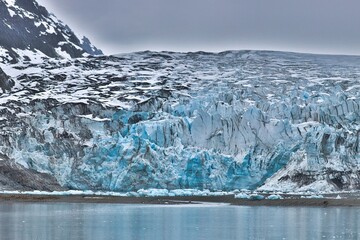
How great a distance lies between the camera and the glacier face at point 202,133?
60844 mm

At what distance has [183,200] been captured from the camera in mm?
55219

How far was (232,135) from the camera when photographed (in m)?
63.6

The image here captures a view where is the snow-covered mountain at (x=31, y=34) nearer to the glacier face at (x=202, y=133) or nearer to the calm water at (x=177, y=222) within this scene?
the glacier face at (x=202, y=133)

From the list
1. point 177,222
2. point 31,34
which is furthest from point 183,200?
point 31,34

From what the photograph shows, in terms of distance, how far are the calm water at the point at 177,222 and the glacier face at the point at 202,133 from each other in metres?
13.5

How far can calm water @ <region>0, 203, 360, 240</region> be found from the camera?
100 feet

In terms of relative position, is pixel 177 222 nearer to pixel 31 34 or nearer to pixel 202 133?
pixel 202 133

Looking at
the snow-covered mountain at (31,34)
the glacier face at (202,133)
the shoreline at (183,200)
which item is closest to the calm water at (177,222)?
the shoreline at (183,200)

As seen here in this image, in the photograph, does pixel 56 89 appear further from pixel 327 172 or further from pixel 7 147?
pixel 327 172

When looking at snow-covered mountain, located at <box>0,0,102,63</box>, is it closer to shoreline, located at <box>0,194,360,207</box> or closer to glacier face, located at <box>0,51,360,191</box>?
glacier face, located at <box>0,51,360,191</box>

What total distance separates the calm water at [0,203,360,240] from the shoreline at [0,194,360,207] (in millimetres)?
2781

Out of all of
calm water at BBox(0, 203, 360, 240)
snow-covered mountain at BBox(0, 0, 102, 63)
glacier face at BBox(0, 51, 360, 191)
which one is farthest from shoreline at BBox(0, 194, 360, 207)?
snow-covered mountain at BBox(0, 0, 102, 63)

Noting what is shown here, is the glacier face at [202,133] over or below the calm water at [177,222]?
over

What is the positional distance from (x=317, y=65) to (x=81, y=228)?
151 ft
